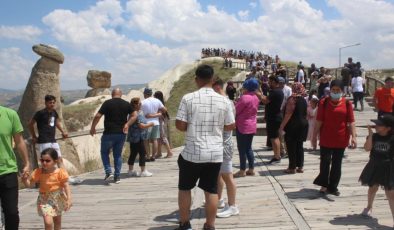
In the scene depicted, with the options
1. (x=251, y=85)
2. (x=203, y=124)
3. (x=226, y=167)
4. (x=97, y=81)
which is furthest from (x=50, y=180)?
(x=97, y=81)

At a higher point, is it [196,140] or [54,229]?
[196,140]

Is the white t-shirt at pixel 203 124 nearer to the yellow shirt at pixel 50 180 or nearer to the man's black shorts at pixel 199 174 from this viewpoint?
the man's black shorts at pixel 199 174

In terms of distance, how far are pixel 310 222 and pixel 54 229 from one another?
316 centimetres

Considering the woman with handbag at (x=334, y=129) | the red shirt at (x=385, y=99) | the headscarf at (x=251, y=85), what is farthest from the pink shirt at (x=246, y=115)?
the red shirt at (x=385, y=99)

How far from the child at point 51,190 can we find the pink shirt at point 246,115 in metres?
3.70

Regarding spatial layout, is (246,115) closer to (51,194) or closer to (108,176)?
(108,176)

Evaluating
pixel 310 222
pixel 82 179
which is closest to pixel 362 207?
pixel 310 222

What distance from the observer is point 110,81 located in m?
37.9

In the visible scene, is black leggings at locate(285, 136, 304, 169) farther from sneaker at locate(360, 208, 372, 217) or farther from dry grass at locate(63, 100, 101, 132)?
dry grass at locate(63, 100, 101, 132)

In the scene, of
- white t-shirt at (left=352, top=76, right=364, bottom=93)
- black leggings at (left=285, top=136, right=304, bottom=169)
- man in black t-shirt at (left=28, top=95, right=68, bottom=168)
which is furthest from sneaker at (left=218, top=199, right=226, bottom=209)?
white t-shirt at (left=352, top=76, right=364, bottom=93)

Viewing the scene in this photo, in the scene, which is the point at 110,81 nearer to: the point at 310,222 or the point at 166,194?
the point at 166,194

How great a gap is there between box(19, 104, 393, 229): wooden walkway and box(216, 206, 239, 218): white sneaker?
0.24 feet

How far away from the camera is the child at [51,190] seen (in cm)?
525

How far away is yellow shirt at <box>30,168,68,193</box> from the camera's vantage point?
17.3 ft
